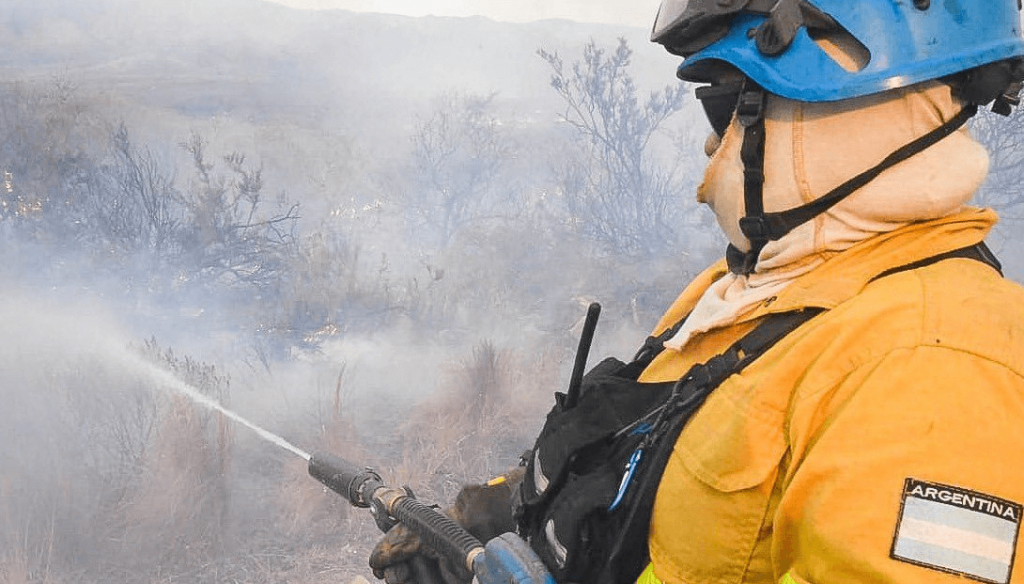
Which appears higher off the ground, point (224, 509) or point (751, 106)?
point (751, 106)

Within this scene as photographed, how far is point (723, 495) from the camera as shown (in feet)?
3.72

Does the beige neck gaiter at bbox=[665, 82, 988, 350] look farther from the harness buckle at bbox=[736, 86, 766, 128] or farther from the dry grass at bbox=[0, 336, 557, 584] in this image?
Result: the dry grass at bbox=[0, 336, 557, 584]

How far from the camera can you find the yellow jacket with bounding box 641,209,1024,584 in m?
0.93

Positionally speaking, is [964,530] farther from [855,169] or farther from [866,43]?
[866,43]

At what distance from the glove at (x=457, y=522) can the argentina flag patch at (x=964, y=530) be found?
63.0 inches

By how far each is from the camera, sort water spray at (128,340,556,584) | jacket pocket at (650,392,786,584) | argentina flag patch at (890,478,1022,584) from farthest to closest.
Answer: water spray at (128,340,556,584) → jacket pocket at (650,392,786,584) → argentina flag patch at (890,478,1022,584)

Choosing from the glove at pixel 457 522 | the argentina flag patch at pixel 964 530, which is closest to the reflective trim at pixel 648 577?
the argentina flag patch at pixel 964 530

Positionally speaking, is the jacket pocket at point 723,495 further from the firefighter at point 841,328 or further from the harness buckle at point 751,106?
the harness buckle at point 751,106

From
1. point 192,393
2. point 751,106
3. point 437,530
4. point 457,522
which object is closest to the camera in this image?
point 751,106

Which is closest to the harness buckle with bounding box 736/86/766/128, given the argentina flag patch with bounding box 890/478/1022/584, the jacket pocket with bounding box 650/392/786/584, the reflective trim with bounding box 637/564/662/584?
the jacket pocket with bounding box 650/392/786/584

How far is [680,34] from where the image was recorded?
1473mm

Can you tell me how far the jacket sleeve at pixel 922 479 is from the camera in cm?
93

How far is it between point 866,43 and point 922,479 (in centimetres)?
75

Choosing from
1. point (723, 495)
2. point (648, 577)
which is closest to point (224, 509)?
point (648, 577)
